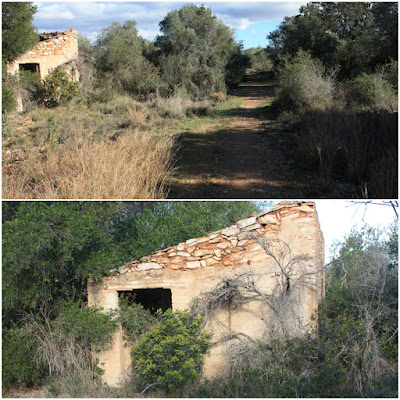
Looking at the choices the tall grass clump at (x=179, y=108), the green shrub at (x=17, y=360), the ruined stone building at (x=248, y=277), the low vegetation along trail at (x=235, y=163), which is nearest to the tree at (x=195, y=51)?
the tall grass clump at (x=179, y=108)

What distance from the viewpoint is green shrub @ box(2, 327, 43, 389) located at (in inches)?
254

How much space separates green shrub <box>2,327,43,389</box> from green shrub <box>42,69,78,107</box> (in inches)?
461

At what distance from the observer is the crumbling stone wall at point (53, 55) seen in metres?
16.0

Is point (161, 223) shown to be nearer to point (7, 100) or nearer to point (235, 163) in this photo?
point (235, 163)

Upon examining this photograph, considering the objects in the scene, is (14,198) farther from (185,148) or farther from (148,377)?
(185,148)

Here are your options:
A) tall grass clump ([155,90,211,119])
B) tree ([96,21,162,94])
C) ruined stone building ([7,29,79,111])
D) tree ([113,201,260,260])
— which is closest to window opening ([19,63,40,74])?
ruined stone building ([7,29,79,111])

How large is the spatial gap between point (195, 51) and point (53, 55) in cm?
759

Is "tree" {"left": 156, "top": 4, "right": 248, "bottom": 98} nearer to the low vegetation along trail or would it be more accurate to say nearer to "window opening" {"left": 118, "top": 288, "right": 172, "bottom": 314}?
the low vegetation along trail

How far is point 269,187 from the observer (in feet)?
24.0

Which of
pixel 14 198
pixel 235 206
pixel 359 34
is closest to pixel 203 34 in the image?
Result: pixel 359 34

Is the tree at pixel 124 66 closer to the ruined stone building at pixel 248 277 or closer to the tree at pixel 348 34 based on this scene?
the tree at pixel 348 34

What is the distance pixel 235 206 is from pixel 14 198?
7.26m

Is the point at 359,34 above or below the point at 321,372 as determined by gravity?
above

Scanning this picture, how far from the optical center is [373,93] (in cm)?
1125
